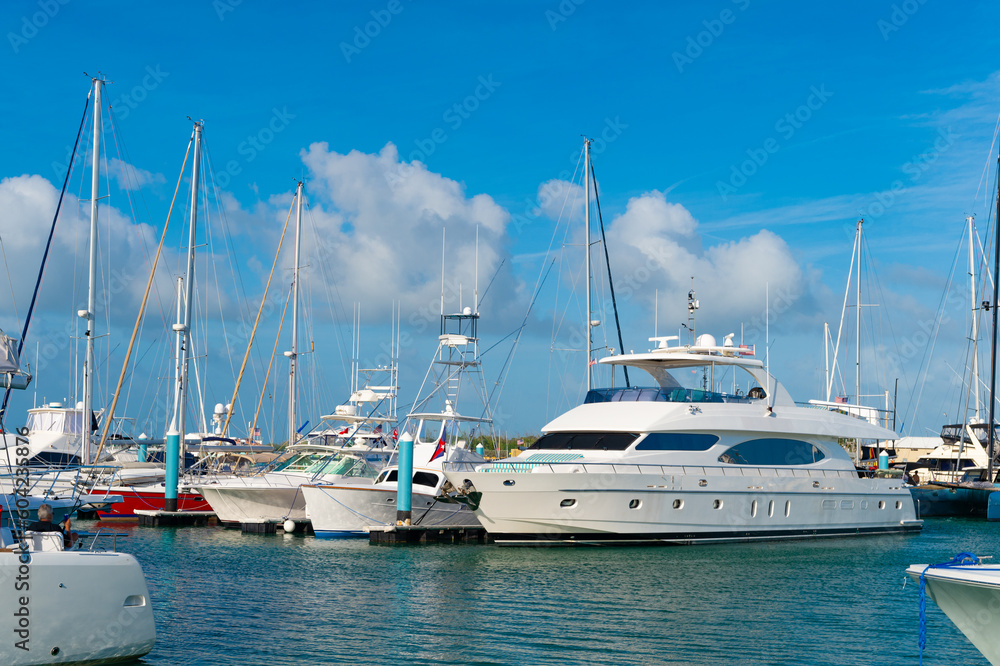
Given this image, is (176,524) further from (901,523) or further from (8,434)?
(901,523)

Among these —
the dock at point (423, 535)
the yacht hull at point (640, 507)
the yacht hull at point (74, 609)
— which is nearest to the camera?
the yacht hull at point (74, 609)

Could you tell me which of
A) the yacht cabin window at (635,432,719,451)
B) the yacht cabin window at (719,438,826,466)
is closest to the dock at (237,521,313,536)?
the yacht cabin window at (635,432,719,451)

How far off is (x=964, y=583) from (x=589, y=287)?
75.4 ft

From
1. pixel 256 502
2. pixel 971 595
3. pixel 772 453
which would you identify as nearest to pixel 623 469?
pixel 772 453

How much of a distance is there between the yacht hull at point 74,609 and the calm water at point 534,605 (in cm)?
136

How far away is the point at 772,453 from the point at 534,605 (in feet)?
39.7

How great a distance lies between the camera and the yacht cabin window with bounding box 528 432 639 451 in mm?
23531

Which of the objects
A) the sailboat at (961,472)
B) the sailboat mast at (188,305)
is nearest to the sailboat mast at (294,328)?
the sailboat mast at (188,305)

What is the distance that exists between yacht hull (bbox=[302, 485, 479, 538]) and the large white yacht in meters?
1.84

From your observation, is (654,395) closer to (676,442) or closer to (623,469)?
(676,442)

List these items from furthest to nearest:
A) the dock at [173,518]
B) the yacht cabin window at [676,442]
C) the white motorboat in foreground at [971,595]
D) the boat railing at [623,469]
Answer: the dock at [173,518]
the yacht cabin window at [676,442]
the boat railing at [623,469]
the white motorboat in foreground at [971,595]

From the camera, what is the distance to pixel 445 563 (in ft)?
67.3

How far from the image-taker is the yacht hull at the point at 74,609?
9.46 meters

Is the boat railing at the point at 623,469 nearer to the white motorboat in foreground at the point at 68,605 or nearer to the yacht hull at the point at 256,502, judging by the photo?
the yacht hull at the point at 256,502
